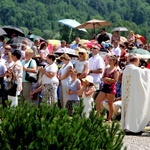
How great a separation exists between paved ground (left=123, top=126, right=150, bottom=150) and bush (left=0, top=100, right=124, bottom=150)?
3.80 meters

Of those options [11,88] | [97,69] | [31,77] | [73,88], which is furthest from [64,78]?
[11,88]

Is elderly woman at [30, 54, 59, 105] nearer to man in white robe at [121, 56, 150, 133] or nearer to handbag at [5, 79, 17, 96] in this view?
handbag at [5, 79, 17, 96]

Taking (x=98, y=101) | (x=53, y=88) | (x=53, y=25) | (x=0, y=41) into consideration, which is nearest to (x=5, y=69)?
(x=53, y=88)

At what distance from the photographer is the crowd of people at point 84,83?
12.6 m

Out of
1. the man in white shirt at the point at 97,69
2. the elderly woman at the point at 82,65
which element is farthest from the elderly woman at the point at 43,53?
the man in white shirt at the point at 97,69

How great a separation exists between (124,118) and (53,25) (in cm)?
18544

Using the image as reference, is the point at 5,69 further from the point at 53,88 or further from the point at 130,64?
the point at 130,64

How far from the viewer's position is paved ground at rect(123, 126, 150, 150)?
428 inches

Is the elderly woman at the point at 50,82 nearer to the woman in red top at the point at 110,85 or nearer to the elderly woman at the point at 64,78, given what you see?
the elderly woman at the point at 64,78

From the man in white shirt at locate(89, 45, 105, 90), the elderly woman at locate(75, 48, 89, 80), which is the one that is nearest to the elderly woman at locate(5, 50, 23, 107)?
the elderly woman at locate(75, 48, 89, 80)

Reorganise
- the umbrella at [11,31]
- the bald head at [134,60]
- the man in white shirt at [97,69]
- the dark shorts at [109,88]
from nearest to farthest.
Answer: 1. the bald head at [134,60]
2. the dark shorts at [109,88]
3. the man in white shirt at [97,69]
4. the umbrella at [11,31]

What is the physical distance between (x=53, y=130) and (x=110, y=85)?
24.9 feet

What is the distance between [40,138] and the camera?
6.51 meters

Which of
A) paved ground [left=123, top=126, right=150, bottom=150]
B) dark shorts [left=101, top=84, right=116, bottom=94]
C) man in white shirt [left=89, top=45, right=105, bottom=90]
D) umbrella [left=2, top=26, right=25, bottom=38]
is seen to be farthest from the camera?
umbrella [left=2, top=26, right=25, bottom=38]
